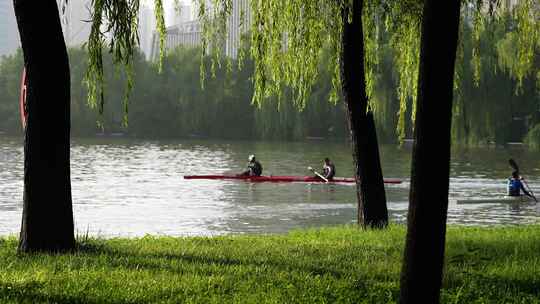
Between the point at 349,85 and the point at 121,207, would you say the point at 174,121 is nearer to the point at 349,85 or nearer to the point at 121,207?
the point at 121,207

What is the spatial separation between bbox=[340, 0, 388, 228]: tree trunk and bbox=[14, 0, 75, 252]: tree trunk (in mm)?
3927

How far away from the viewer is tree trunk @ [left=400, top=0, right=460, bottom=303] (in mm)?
5305

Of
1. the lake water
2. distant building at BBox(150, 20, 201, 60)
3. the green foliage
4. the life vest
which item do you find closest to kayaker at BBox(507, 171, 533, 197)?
the life vest

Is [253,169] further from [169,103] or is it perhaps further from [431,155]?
[169,103]

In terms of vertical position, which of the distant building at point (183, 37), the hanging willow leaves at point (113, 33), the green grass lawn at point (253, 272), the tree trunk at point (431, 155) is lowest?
the green grass lawn at point (253, 272)

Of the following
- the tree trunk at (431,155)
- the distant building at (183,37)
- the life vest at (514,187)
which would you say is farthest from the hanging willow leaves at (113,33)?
Result: the distant building at (183,37)

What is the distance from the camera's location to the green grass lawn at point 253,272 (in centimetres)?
605

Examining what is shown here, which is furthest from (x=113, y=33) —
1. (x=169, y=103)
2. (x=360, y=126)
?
(x=169, y=103)

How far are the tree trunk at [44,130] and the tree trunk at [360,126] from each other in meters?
3.93

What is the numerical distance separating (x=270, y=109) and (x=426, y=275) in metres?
48.2

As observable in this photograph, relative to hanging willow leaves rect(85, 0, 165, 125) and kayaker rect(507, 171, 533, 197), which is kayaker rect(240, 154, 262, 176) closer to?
kayaker rect(507, 171, 533, 197)

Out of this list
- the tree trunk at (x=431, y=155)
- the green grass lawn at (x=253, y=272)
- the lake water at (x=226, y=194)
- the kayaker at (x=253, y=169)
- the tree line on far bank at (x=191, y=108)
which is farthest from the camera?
the tree line on far bank at (x=191, y=108)

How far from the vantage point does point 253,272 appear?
6.93 meters

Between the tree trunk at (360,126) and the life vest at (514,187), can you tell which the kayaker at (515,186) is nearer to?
the life vest at (514,187)
